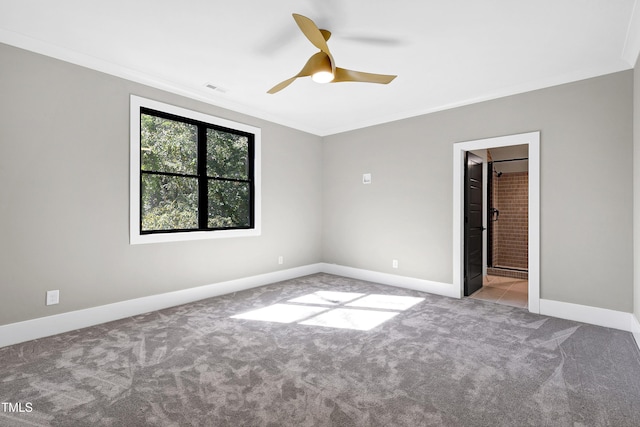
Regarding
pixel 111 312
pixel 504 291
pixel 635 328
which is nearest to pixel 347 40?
pixel 111 312

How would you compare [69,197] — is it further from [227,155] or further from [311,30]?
[311,30]

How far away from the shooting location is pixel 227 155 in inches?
177

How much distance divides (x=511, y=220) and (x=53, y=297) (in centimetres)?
684

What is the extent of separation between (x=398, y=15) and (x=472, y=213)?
3003 millimetres

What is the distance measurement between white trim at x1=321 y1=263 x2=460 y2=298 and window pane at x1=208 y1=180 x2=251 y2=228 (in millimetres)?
1833

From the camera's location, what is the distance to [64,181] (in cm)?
303

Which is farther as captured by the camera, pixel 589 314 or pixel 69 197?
pixel 589 314

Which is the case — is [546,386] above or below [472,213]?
below

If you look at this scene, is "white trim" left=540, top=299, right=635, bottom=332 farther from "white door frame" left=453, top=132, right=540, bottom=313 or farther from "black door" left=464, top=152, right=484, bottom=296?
"black door" left=464, top=152, right=484, bottom=296

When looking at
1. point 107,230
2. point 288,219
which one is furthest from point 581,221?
point 107,230

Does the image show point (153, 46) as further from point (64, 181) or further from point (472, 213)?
point (472, 213)

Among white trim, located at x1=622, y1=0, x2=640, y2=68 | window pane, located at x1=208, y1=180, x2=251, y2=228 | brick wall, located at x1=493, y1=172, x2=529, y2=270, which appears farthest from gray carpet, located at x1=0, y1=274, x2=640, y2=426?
brick wall, located at x1=493, y1=172, x2=529, y2=270

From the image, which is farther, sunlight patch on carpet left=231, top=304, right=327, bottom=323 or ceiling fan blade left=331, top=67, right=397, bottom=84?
sunlight patch on carpet left=231, top=304, right=327, bottom=323

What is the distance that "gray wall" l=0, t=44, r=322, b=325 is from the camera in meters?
2.77
